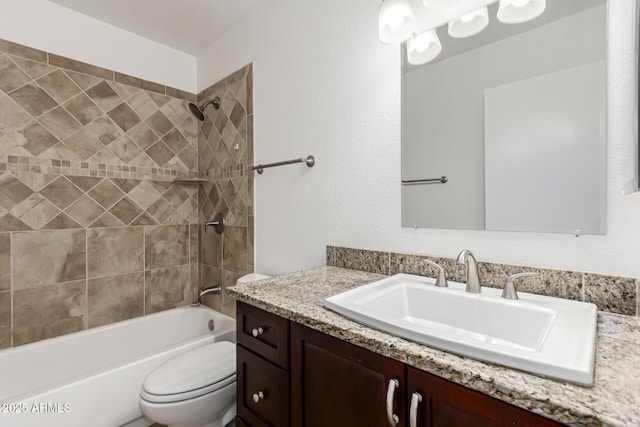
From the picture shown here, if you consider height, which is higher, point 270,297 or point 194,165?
point 194,165

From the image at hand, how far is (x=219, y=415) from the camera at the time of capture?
1433 mm

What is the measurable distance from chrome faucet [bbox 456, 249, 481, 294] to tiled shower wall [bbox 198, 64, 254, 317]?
1.38 metres

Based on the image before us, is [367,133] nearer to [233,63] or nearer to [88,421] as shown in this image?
[233,63]

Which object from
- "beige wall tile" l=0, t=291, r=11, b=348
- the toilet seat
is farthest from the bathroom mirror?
"beige wall tile" l=0, t=291, r=11, b=348

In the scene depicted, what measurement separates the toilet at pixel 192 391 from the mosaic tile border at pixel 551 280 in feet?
2.99

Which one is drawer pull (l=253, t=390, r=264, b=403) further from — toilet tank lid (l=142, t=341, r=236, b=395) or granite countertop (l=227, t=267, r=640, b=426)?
toilet tank lid (l=142, t=341, r=236, b=395)

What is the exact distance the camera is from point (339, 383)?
737 mm

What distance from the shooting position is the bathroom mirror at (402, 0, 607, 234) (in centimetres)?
84

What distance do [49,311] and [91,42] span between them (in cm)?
179

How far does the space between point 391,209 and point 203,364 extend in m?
1.19

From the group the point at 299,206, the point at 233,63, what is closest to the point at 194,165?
the point at 233,63

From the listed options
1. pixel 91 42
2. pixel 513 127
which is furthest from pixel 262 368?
pixel 91 42

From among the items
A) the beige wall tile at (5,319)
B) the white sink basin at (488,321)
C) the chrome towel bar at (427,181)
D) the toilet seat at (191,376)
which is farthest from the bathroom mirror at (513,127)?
the beige wall tile at (5,319)

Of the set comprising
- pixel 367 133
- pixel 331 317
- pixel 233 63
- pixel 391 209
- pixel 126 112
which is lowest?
pixel 331 317
